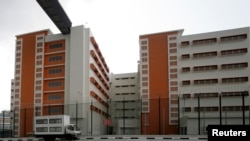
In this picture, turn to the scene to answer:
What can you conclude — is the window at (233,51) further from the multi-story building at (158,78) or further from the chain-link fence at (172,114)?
the multi-story building at (158,78)

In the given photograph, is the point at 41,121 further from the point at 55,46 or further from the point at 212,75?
the point at 212,75

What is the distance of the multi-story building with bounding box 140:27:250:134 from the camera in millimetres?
62594

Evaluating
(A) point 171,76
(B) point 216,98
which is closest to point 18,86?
(A) point 171,76

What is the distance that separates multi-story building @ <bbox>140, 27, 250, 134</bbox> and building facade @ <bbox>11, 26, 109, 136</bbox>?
41.0 feet

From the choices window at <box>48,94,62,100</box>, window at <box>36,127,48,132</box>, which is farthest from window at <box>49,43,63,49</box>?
window at <box>36,127,48,132</box>

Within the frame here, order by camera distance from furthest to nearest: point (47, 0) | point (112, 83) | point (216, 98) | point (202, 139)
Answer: point (112, 83), point (216, 98), point (47, 0), point (202, 139)

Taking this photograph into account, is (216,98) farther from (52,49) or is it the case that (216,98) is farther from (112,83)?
(112,83)

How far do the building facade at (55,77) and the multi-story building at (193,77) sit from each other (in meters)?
12.5

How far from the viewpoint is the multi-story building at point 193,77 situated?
6259 cm

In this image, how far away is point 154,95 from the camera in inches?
2721

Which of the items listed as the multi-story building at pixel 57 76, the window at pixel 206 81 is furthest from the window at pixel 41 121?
the window at pixel 206 81

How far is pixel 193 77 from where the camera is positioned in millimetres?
66875

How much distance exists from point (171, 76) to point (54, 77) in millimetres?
26255

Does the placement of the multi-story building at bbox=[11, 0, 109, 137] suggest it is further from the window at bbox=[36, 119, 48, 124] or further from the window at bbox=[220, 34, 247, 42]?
the window at bbox=[220, 34, 247, 42]
